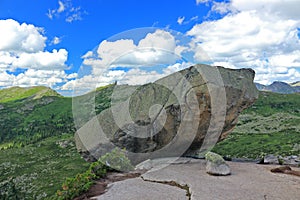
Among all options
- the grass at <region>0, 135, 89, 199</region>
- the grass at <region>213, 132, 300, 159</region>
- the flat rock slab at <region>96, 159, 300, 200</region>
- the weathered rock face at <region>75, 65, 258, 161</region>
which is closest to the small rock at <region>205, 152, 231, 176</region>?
the flat rock slab at <region>96, 159, 300, 200</region>

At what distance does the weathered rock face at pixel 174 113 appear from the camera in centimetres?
2788

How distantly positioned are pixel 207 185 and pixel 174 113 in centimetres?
963

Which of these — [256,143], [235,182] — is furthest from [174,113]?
[256,143]

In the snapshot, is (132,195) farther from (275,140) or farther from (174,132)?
(275,140)

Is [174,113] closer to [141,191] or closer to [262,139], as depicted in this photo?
[141,191]

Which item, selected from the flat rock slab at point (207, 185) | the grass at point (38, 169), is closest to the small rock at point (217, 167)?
the flat rock slab at point (207, 185)

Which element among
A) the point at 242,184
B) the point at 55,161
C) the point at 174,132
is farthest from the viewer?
the point at 55,161

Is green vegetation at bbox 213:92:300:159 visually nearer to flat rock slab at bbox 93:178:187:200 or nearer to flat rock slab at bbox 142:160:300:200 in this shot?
flat rock slab at bbox 142:160:300:200

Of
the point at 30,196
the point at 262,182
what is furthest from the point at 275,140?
the point at 262,182

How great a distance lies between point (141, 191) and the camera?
1909 cm

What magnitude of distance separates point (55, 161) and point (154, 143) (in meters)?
146

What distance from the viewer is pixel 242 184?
20.3 meters

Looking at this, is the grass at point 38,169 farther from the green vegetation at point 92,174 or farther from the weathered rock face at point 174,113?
the green vegetation at point 92,174

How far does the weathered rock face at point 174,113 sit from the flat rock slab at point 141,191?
7.89m
